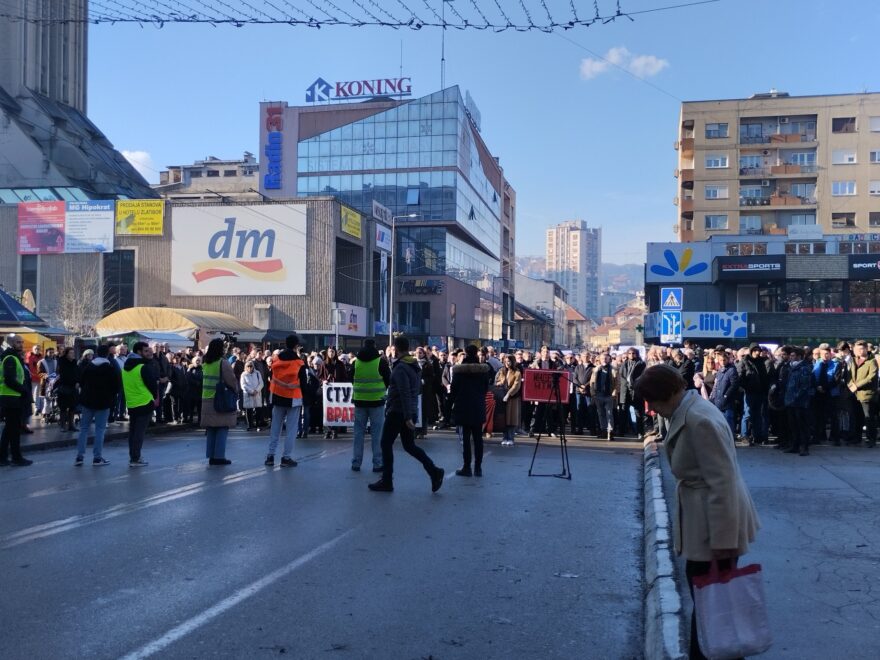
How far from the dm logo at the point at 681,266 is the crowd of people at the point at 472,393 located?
42.1 m

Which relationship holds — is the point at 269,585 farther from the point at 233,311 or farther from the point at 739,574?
the point at 233,311

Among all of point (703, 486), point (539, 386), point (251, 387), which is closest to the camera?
point (703, 486)

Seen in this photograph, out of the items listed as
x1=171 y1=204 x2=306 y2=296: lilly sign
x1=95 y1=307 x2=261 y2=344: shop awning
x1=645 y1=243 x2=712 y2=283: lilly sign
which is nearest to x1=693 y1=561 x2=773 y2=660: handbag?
x1=95 y1=307 x2=261 y2=344: shop awning

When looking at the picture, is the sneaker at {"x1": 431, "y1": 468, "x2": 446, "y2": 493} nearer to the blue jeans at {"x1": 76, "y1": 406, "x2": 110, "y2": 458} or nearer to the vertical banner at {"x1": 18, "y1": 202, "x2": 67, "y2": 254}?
the blue jeans at {"x1": 76, "y1": 406, "x2": 110, "y2": 458}

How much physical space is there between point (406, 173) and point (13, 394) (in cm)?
6913

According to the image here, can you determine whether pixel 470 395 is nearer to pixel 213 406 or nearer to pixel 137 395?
pixel 213 406

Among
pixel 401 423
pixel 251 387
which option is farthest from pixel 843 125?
pixel 401 423

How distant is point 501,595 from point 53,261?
5682 centimetres

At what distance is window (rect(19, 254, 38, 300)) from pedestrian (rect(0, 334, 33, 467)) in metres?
47.8

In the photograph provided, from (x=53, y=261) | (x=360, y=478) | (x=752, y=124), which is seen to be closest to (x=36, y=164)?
(x=53, y=261)

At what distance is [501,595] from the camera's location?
6133 mm

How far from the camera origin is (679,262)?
6144 cm

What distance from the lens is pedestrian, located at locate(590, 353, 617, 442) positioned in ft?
58.9

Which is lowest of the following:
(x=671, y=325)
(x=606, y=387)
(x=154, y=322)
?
(x=606, y=387)
